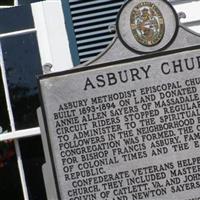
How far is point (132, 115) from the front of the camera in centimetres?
808

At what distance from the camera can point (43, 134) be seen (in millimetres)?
8156

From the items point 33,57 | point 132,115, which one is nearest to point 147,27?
point 132,115

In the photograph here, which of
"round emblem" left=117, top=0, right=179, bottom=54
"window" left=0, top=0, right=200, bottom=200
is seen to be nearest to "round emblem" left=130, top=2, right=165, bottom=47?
"round emblem" left=117, top=0, right=179, bottom=54

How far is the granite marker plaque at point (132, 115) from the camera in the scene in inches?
317

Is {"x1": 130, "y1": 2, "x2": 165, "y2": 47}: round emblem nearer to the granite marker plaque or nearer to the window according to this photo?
the granite marker plaque

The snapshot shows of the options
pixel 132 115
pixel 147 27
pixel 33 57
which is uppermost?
pixel 33 57

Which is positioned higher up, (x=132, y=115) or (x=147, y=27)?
(x=147, y=27)

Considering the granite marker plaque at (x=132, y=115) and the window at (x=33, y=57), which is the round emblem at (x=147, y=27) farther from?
the window at (x=33, y=57)

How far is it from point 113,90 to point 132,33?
1.95 ft

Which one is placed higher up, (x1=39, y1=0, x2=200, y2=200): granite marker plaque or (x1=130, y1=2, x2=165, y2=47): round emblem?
(x1=130, y1=2, x2=165, y2=47): round emblem

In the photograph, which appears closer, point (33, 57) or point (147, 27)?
point (147, 27)

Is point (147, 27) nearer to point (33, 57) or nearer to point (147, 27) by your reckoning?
point (147, 27)

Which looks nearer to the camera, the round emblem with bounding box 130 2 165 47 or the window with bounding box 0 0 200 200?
the round emblem with bounding box 130 2 165 47

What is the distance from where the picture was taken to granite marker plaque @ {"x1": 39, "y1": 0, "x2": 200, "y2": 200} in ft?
26.4
